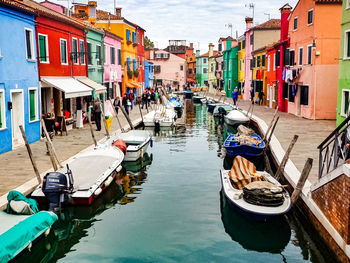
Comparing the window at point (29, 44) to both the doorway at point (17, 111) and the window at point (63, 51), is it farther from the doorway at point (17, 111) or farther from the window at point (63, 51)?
the window at point (63, 51)

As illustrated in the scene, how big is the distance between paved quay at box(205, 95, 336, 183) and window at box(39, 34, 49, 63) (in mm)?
11644

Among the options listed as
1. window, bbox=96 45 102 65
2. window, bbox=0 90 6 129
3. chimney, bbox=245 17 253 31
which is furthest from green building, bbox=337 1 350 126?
chimney, bbox=245 17 253 31

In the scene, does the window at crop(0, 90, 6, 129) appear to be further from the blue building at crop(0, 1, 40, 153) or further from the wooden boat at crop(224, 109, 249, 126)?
the wooden boat at crop(224, 109, 249, 126)

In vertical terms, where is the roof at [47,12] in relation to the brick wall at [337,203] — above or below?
above

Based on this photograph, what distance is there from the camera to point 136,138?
18.0 meters

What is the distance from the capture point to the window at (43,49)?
728 inches

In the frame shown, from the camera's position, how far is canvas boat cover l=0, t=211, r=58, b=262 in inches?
284

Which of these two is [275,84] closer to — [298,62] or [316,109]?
[298,62]

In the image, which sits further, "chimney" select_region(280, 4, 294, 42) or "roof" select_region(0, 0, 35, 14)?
"chimney" select_region(280, 4, 294, 42)

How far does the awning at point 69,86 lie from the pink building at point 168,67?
57473 mm

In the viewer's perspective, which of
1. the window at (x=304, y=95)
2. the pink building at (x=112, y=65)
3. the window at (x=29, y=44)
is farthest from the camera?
the pink building at (x=112, y=65)

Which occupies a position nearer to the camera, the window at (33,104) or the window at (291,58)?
the window at (33,104)

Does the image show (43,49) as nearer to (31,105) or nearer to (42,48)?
(42,48)

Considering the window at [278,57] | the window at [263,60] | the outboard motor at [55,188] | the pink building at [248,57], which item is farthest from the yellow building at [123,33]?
the outboard motor at [55,188]
